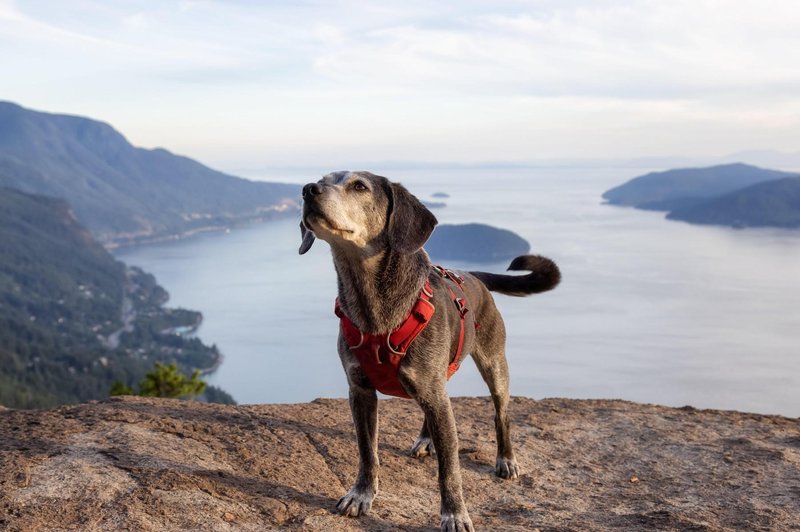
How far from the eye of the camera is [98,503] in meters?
4.43

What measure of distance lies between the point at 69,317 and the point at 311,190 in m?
149

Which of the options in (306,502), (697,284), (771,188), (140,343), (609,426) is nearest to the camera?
(306,502)

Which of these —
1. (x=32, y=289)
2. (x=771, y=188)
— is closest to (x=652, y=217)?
(x=771, y=188)

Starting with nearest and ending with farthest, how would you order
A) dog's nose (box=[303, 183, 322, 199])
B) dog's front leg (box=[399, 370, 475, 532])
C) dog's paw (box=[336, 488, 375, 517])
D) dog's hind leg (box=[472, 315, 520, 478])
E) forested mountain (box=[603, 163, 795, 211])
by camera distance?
dog's nose (box=[303, 183, 322, 199]), dog's front leg (box=[399, 370, 475, 532]), dog's paw (box=[336, 488, 375, 517]), dog's hind leg (box=[472, 315, 520, 478]), forested mountain (box=[603, 163, 795, 211])

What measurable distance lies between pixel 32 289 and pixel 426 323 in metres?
170

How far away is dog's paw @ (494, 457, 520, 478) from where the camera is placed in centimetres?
586

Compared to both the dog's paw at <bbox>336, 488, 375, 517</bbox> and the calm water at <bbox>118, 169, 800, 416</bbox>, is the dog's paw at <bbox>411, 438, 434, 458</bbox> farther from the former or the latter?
the calm water at <bbox>118, 169, 800, 416</bbox>

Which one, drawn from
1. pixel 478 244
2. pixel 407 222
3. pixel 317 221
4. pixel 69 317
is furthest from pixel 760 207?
pixel 317 221

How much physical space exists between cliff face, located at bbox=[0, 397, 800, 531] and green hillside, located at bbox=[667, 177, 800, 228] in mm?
136606

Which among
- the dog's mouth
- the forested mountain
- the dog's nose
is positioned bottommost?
the dog's mouth

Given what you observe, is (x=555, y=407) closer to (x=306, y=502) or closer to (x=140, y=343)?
(x=306, y=502)

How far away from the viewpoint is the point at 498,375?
18.7 feet

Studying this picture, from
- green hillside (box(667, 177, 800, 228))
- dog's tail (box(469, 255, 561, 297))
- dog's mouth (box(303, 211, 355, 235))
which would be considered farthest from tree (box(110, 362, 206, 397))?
green hillside (box(667, 177, 800, 228))

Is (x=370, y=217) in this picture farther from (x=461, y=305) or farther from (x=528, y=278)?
(x=528, y=278)
